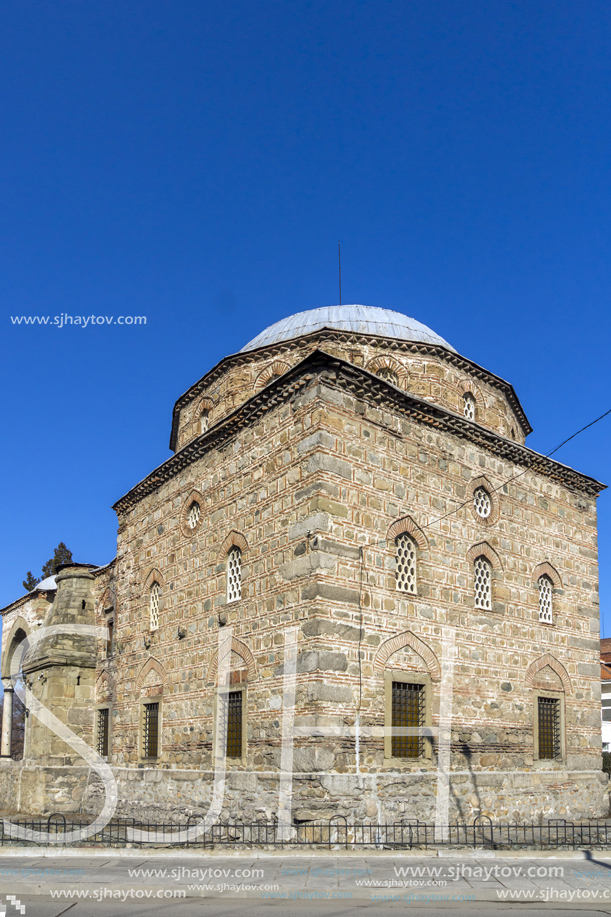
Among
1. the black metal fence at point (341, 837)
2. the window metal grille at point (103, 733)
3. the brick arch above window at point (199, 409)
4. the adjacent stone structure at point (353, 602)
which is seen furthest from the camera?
the window metal grille at point (103, 733)

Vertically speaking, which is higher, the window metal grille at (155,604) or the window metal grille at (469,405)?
the window metal grille at (469,405)

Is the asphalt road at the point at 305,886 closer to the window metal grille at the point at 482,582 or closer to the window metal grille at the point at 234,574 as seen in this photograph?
the window metal grille at the point at 234,574

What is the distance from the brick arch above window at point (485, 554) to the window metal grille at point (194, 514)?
5006 millimetres

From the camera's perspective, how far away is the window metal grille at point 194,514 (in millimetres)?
14570

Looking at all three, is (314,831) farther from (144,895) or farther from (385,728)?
(144,895)

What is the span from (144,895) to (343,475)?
6006 millimetres

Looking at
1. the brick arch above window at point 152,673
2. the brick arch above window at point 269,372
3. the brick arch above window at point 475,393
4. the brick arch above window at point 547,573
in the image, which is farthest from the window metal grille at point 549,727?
the brick arch above window at point 269,372

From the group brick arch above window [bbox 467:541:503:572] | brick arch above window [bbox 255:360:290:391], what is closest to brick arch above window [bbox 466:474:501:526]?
brick arch above window [bbox 467:541:503:572]

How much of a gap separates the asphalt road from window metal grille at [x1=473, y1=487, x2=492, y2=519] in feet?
19.9

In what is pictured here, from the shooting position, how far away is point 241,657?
40.3 ft

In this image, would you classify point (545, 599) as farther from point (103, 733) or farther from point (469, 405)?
point (103, 733)

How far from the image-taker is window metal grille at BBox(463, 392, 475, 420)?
53.0 ft

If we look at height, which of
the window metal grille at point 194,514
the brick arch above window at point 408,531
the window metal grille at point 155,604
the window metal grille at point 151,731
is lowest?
the window metal grille at point 151,731

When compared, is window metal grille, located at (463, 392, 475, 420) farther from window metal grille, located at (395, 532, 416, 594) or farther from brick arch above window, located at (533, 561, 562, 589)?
window metal grille, located at (395, 532, 416, 594)
